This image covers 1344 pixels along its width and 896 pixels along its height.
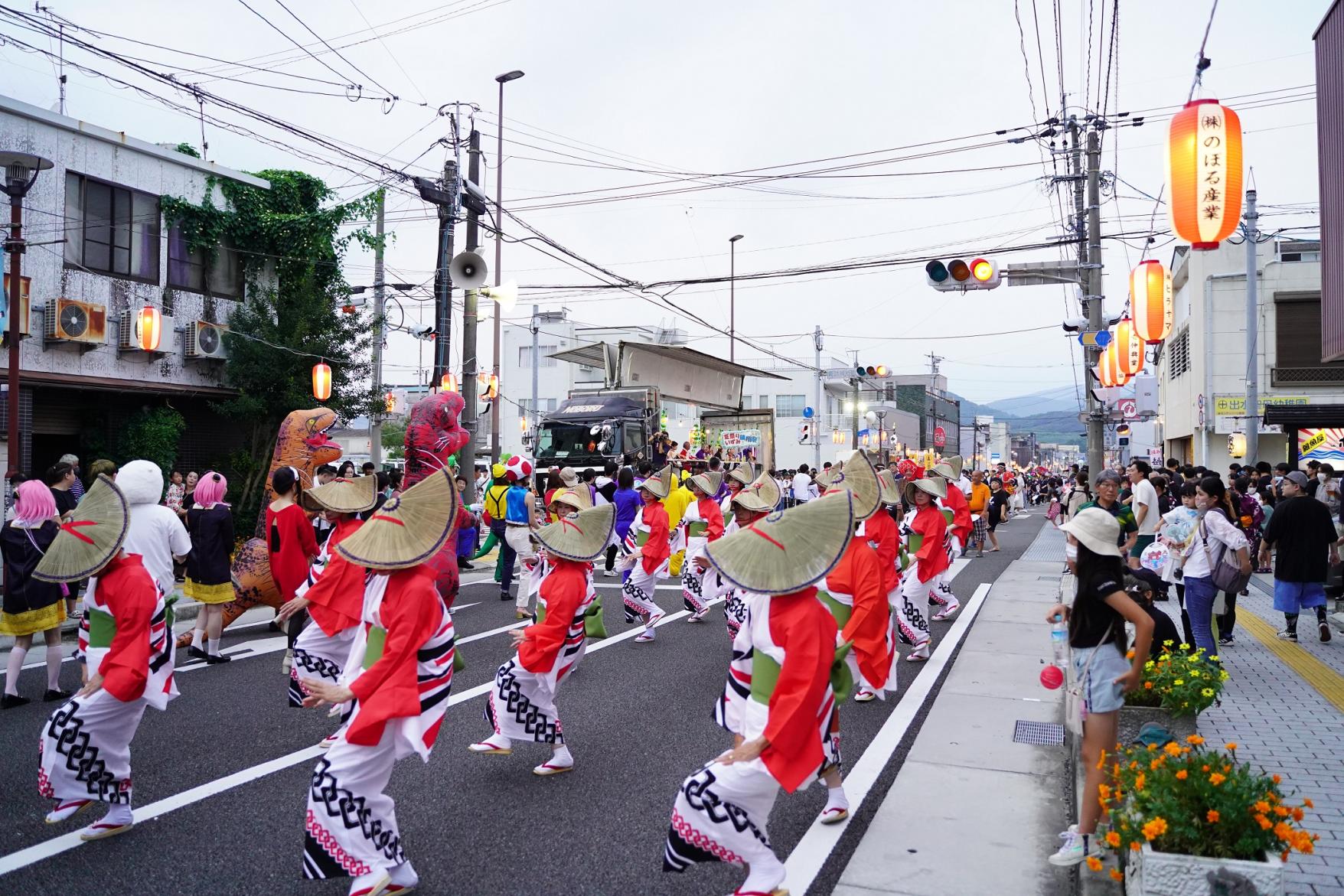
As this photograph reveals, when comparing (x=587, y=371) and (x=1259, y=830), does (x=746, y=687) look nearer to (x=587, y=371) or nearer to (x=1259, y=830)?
(x=1259, y=830)

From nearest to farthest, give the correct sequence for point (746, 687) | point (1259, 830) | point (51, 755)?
point (1259, 830), point (746, 687), point (51, 755)

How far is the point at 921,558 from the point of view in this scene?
9.63m

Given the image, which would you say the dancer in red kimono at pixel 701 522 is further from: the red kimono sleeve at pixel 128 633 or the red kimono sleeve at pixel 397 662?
the red kimono sleeve at pixel 397 662

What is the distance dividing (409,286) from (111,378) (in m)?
6.65

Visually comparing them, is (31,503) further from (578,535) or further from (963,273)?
(963,273)

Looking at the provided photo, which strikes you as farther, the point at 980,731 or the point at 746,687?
the point at 980,731

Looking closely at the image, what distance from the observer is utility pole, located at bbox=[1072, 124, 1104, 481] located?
1486 centimetres

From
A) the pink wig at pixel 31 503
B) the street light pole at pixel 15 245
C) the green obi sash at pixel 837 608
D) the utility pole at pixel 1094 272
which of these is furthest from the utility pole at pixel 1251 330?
the street light pole at pixel 15 245

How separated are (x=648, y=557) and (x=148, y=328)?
1133cm

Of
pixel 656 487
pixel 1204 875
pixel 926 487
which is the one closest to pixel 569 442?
pixel 656 487

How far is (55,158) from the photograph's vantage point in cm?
1585

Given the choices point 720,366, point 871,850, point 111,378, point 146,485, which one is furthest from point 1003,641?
point 720,366

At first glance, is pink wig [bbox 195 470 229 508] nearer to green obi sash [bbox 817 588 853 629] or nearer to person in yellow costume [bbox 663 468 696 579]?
green obi sash [bbox 817 588 853 629]

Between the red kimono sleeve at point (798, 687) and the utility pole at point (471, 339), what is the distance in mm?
13115
